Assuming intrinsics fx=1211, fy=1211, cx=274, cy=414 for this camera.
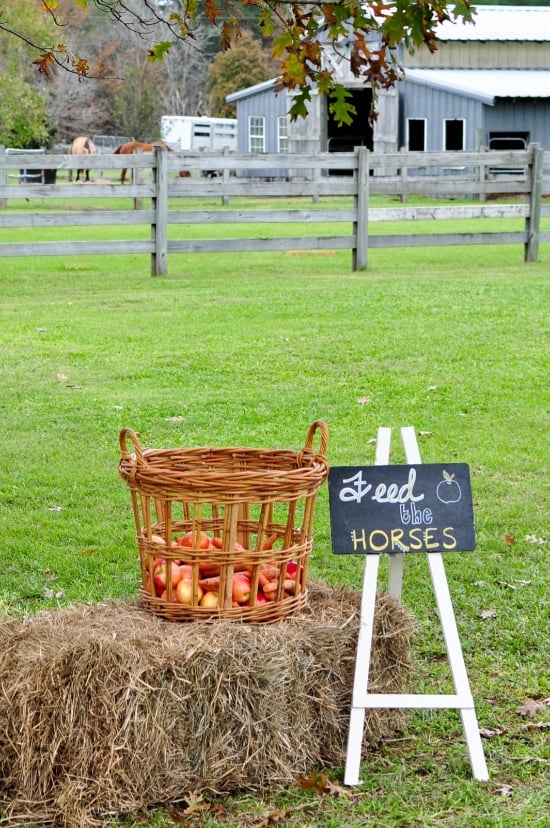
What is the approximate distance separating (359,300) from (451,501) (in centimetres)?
935

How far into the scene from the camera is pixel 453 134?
116ft

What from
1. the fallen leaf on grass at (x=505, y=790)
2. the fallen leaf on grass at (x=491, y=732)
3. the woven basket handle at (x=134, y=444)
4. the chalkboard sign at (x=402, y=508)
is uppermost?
the woven basket handle at (x=134, y=444)

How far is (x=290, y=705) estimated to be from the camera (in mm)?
3568

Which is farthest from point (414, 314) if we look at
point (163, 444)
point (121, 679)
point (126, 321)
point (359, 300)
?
point (121, 679)

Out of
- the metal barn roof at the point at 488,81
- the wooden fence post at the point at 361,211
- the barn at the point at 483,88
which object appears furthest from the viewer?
the barn at the point at 483,88

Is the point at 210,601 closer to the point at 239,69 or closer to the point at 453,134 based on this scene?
the point at 453,134

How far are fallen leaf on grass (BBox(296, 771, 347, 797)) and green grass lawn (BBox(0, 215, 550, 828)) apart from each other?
22 millimetres

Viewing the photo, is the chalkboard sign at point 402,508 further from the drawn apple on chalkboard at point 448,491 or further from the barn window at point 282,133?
the barn window at point 282,133

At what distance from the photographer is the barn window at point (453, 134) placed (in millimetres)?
35094

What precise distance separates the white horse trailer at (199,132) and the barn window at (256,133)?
1.99m

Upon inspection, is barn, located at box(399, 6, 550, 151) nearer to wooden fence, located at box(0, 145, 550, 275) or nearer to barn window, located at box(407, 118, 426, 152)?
barn window, located at box(407, 118, 426, 152)

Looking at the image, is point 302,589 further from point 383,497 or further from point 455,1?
point 455,1

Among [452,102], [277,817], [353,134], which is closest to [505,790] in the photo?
[277,817]

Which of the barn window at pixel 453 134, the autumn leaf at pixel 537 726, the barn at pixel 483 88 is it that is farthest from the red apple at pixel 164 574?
the barn window at pixel 453 134
